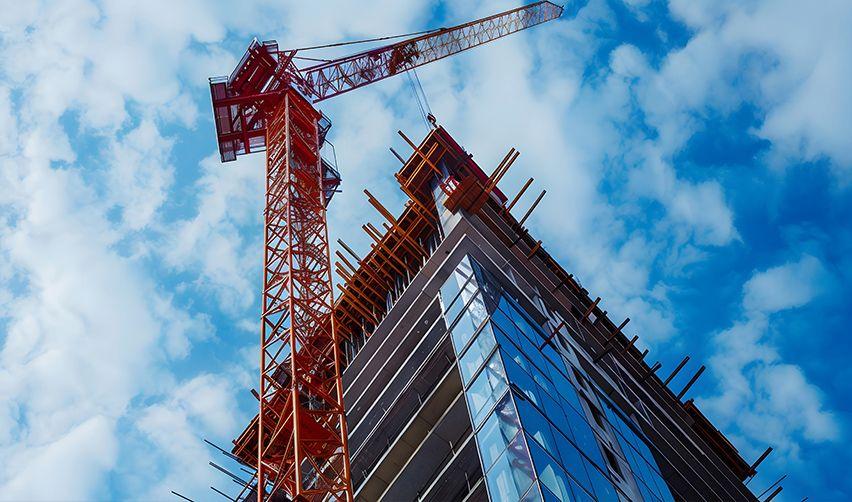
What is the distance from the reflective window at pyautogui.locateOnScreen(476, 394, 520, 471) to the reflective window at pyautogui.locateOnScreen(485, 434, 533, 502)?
30cm

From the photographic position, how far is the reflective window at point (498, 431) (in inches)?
1058

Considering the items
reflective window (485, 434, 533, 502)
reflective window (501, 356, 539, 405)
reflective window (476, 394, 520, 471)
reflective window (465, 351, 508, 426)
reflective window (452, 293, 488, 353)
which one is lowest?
reflective window (485, 434, 533, 502)

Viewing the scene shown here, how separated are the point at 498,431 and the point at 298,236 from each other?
1814 centimetres

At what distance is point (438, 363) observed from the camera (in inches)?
1437

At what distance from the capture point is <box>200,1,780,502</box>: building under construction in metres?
29.2

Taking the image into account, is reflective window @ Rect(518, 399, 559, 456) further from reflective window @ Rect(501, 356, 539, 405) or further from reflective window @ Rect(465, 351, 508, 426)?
reflective window @ Rect(465, 351, 508, 426)

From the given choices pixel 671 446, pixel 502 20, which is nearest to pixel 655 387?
pixel 671 446

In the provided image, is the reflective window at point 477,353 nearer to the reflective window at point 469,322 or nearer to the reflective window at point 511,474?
the reflective window at point 469,322

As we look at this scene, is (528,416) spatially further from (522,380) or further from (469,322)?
(469,322)

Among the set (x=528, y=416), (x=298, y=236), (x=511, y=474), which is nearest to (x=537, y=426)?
(x=528, y=416)

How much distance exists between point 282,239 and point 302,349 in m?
7.67

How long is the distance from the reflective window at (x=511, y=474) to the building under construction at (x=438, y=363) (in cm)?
4

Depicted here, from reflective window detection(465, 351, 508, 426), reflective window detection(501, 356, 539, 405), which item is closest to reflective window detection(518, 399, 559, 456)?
reflective window detection(501, 356, 539, 405)

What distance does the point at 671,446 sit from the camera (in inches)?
1578
